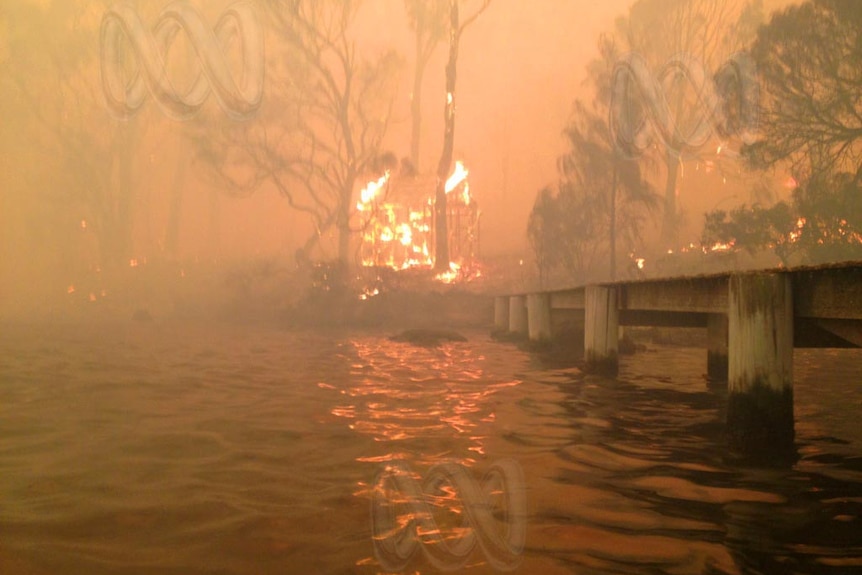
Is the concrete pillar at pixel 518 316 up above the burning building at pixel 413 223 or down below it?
below

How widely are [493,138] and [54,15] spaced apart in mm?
36186

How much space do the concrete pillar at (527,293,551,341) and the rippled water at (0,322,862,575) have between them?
16.3ft

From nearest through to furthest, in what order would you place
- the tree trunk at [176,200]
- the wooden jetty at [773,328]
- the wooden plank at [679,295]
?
1. the wooden jetty at [773,328]
2. the wooden plank at [679,295]
3. the tree trunk at [176,200]

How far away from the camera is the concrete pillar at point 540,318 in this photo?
17812mm

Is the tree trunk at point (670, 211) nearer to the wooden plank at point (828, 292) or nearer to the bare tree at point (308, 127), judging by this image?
the bare tree at point (308, 127)

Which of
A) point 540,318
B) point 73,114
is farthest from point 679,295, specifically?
point 73,114

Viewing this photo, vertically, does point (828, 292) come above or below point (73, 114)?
below

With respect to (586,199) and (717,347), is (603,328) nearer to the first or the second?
(717,347)

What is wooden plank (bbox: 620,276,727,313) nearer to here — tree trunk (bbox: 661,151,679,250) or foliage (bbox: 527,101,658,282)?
foliage (bbox: 527,101,658,282)

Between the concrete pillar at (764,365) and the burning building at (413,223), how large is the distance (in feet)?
117

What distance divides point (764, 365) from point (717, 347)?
6174mm

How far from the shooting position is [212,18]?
49.2m

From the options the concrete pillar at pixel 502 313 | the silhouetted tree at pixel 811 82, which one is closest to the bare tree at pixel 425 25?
the concrete pillar at pixel 502 313

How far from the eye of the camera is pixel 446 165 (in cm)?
4022
